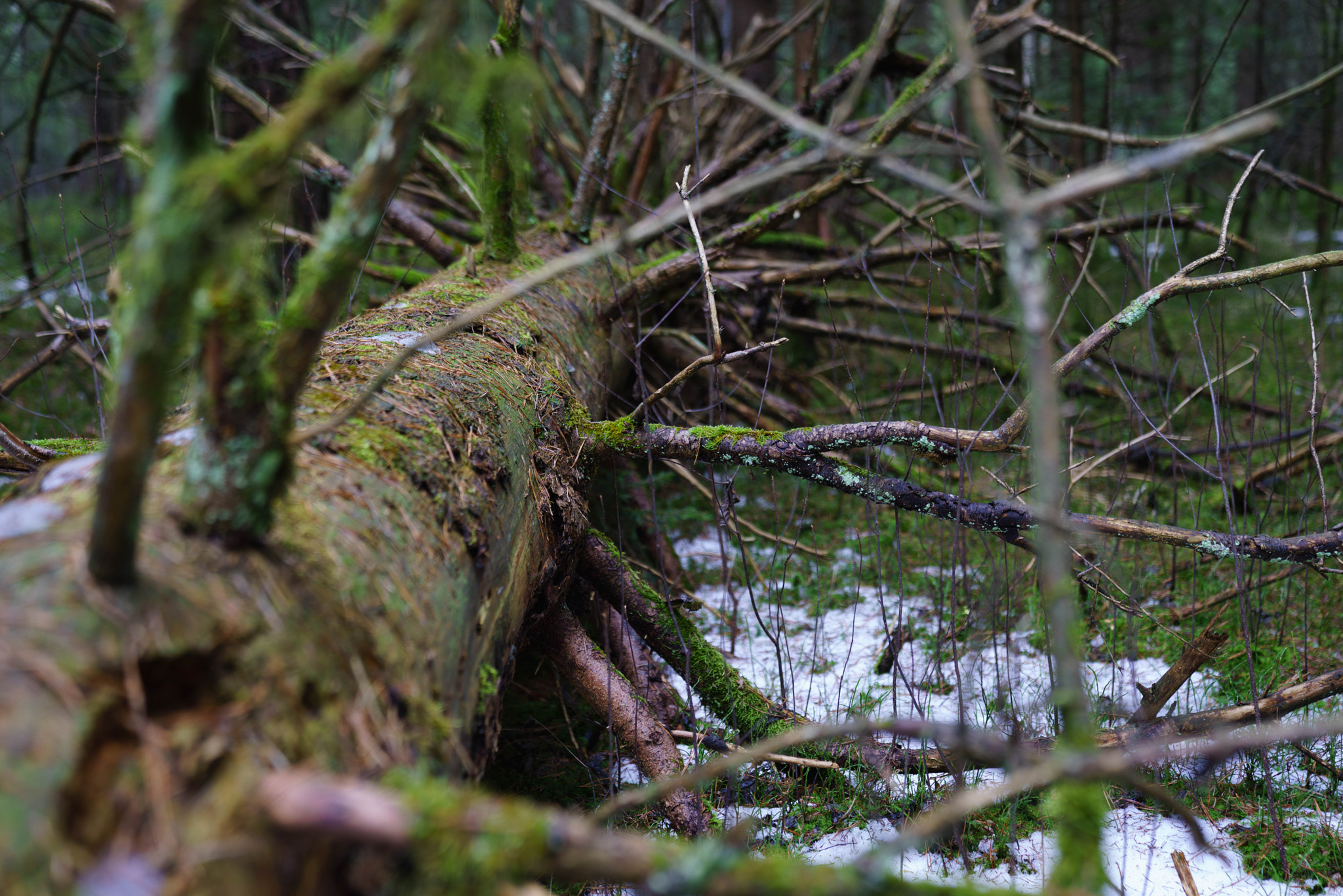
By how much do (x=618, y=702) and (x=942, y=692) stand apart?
1327 mm

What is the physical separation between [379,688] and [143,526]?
37 centimetres

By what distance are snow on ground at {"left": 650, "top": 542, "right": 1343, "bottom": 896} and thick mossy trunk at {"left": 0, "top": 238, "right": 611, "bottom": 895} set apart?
106 centimetres

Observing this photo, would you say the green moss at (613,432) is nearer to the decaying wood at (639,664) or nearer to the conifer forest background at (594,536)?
the conifer forest background at (594,536)

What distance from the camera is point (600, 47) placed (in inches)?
192

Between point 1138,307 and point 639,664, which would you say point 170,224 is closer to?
point 639,664

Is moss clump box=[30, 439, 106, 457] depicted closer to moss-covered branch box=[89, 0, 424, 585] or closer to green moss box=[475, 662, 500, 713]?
green moss box=[475, 662, 500, 713]

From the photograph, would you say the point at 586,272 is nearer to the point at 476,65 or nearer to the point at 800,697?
the point at 800,697

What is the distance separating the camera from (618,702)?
2148 millimetres

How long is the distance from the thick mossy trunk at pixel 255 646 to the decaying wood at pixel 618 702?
1.57ft

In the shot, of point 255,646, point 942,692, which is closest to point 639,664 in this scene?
point 942,692

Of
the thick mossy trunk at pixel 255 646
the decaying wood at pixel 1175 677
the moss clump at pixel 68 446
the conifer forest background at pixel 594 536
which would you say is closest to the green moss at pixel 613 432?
the conifer forest background at pixel 594 536

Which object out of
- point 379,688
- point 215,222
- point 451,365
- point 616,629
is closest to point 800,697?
point 616,629

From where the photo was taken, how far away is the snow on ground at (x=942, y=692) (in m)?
1.99

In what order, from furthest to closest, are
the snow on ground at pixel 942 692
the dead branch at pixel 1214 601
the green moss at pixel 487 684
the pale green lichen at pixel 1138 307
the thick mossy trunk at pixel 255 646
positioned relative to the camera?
the dead branch at pixel 1214 601
the pale green lichen at pixel 1138 307
the snow on ground at pixel 942 692
the green moss at pixel 487 684
the thick mossy trunk at pixel 255 646
